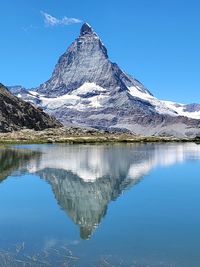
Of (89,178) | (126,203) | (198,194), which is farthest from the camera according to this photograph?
(89,178)

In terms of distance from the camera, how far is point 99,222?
43.3 m

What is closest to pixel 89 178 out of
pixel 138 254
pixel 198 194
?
pixel 198 194

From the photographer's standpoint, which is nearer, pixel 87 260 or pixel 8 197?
pixel 87 260

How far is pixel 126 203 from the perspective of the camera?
54500mm

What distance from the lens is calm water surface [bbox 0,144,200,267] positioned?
104ft

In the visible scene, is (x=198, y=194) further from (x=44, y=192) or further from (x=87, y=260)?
(x=87, y=260)

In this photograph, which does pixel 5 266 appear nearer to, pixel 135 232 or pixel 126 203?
pixel 135 232

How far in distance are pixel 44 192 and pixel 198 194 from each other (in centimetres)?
2135

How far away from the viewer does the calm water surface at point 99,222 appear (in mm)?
31625

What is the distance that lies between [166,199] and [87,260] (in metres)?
29.0

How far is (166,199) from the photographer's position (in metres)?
58.3

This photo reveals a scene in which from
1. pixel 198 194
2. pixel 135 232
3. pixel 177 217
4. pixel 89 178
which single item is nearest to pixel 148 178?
pixel 89 178

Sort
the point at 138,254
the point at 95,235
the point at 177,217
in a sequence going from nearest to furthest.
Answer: the point at 138,254
the point at 95,235
the point at 177,217

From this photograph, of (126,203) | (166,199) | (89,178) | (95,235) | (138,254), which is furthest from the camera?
(89,178)
